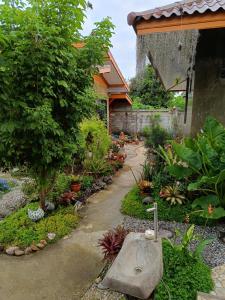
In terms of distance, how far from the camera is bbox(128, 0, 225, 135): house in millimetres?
3918

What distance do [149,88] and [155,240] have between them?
22220 millimetres

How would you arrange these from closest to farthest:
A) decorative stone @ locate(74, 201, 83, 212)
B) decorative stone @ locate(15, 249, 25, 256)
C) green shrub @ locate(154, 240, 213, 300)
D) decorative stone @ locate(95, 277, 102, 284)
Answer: green shrub @ locate(154, 240, 213, 300) → decorative stone @ locate(95, 277, 102, 284) → decorative stone @ locate(15, 249, 25, 256) → decorative stone @ locate(74, 201, 83, 212)

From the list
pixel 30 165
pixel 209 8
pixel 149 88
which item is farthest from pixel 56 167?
pixel 149 88

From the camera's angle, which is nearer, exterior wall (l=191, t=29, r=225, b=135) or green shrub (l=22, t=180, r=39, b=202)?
exterior wall (l=191, t=29, r=225, b=135)

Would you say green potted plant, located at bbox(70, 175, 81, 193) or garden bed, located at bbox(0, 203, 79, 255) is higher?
green potted plant, located at bbox(70, 175, 81, 193)

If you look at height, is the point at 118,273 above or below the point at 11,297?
above

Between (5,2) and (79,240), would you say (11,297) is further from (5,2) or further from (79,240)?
(5,2)

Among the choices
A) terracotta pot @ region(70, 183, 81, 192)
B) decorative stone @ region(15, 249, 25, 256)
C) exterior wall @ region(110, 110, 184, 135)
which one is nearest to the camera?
decorative stone @ region(15, 249, 25, 256)

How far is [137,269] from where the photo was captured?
107 inches

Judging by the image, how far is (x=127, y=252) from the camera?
295cm

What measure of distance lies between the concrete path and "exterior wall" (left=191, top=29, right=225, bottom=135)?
3318mm

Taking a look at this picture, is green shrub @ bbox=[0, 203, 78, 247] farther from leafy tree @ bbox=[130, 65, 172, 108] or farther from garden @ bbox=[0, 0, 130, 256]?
leafy tree @ bbox=[130, 65, 172, 108]

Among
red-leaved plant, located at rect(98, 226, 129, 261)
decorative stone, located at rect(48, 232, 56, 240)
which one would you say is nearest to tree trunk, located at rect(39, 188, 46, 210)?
decorative stone, located at rect(48, 232, 56, 240)

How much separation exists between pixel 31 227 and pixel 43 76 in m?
2.82
